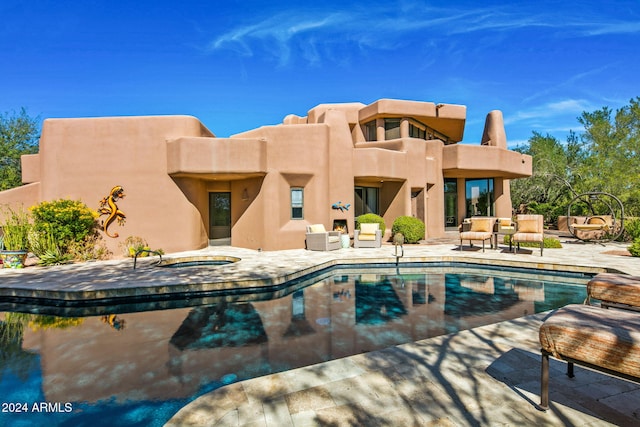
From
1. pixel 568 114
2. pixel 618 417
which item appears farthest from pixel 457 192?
pixel 568 114

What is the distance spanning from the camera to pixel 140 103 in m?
17.1

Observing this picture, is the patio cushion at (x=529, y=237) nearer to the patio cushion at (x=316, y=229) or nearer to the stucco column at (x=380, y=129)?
the patio cushion at (x=316, y=229)

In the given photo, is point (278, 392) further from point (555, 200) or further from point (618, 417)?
point (555, 200)

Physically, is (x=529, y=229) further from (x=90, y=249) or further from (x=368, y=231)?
(x=90, y=249)

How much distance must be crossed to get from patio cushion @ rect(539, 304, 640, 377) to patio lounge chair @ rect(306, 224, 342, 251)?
9815 mm

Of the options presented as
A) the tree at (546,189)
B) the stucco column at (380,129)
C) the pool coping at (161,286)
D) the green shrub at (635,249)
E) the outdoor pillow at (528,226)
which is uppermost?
the stucco column at (380,129)

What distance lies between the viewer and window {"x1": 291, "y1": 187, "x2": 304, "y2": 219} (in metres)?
13.0

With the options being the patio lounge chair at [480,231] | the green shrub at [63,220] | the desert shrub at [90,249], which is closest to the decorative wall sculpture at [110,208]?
the desert shrub at [90,249]

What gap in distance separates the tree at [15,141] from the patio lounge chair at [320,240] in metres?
24.0

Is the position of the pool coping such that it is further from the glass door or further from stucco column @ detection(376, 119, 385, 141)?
stucco column @ detection(376, 119, 385, 141)

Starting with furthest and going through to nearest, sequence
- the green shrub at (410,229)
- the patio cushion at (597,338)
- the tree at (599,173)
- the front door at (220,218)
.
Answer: the tree at (599,173)
the front door at (220,218)
the green shrub at (410,229)
the patio cushion at (597,338)

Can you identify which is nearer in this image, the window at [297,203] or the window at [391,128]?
the window at [297,203]

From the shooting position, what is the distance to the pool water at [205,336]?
3025mm

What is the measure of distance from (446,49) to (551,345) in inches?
608
